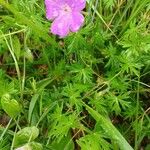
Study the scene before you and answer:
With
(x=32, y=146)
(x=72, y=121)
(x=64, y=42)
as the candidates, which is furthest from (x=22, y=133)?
(x=64, y=42)

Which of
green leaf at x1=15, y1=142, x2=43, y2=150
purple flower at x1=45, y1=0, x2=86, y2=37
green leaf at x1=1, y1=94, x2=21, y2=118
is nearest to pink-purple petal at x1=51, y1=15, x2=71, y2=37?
purple flower at x1=45, y1=0, x2=86, y2=37

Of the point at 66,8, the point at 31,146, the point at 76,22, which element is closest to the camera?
the point at 31,146

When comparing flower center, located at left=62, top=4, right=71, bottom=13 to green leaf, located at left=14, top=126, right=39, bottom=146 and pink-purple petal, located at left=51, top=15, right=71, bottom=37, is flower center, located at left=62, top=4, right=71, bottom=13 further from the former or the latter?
green leaf, located at left=14, top=126, right=39, bottom=146

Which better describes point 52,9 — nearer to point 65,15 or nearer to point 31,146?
point 65,15

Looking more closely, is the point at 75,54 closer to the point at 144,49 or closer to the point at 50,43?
the point at 50,43

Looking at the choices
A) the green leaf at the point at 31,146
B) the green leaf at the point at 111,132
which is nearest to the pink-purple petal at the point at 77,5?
the green leaf at the point at 111,132

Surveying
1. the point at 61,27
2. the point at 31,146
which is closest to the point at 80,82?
the point at 61,27

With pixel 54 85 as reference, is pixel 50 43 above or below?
above
